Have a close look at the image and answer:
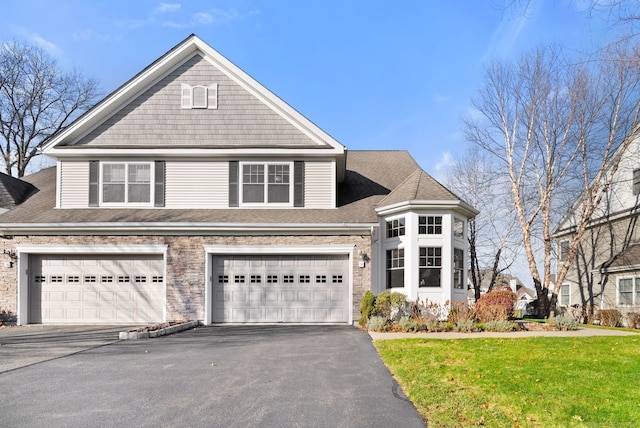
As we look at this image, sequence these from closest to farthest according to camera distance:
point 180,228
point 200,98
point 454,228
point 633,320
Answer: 1. point 180,228
2. point 454,228
3. point 200,98
4. point 633,320

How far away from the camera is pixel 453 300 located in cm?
1611

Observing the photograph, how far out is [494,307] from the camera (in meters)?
15.9

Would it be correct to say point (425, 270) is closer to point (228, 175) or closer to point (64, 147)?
point (228, 175)

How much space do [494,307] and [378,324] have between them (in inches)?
168

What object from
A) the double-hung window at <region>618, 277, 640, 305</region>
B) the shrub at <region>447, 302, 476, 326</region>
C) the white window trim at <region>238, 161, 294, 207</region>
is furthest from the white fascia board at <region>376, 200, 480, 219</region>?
the double-hung window at <region>618, 277, 640, 305</region>

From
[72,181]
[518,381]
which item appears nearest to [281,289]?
[72,181]

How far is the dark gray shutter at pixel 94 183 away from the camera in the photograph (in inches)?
682

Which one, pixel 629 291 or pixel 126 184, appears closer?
pixel 126 184

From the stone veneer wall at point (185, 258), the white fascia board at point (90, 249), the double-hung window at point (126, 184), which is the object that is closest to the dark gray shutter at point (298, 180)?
the stone veneer wall at point (185, 258)

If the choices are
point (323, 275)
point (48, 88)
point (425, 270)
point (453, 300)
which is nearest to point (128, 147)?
point (323, 275)

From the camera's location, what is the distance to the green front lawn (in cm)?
623

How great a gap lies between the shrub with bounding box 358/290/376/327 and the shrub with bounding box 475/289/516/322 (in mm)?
3427

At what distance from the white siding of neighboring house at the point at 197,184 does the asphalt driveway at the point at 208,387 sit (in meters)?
6.57

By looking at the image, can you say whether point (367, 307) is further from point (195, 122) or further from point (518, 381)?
point (195, 122)
